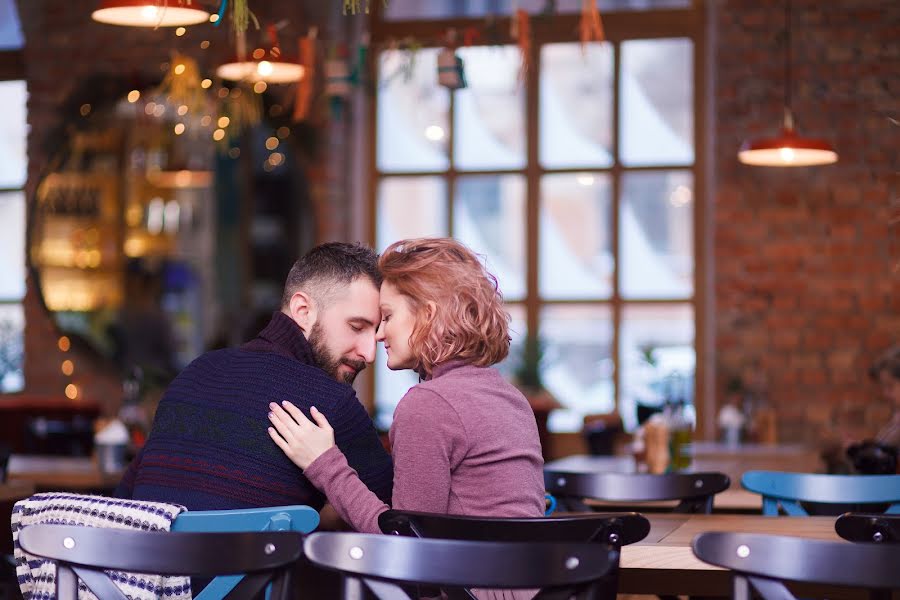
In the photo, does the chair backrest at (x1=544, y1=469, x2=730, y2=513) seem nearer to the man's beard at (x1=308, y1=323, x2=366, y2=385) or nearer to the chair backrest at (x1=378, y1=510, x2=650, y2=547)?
the man's beard at (x1=308, y1=323, x2=366, y2=385)

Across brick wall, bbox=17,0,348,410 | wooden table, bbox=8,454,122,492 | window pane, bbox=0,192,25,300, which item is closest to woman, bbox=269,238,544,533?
wooden table, bbox=8,454,122,492

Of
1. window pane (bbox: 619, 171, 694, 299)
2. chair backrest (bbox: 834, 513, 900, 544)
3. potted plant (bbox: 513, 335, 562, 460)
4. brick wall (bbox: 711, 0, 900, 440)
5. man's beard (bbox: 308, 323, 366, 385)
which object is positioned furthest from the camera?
window pane (bbox: 619, 171, 694, 299)

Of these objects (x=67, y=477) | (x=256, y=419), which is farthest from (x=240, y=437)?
(x=67, y=477)

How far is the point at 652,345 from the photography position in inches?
319

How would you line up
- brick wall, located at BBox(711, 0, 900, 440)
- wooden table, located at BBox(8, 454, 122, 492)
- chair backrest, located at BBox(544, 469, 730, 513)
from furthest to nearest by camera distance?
brick wall, located at BBox(711, 0, 900, 440) → wooden table, located at BBox(8, 454, 122, 492) → chair backrest, located at BBox(544, 469, 730, 513)

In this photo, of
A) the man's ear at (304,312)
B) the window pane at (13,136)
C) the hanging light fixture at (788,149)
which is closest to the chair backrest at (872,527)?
the man's ear at (304,312)

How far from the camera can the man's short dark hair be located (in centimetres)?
276

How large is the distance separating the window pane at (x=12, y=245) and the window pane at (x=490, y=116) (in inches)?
113

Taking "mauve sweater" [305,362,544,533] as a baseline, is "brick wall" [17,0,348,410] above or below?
above

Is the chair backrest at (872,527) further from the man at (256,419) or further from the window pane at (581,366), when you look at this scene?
the window pane at (581,366)

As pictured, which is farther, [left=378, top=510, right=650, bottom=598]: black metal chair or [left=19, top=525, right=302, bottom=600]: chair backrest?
[left=378, top=510, right=650, bottom=598]: black metal chair

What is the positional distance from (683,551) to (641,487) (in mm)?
947

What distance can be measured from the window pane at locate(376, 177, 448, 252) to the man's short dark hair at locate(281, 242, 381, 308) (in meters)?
5.71

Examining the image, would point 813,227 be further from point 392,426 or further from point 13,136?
point 392,426
